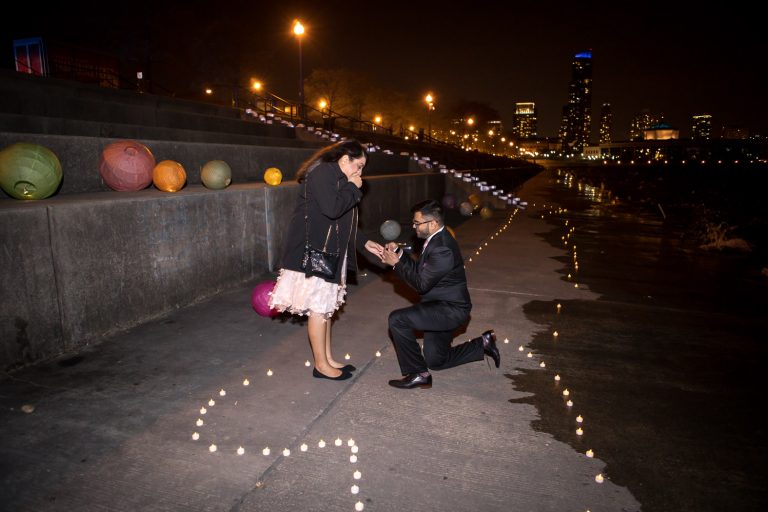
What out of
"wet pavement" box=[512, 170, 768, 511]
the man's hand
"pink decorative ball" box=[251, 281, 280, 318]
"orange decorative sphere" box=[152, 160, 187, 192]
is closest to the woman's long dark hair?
the man's hand

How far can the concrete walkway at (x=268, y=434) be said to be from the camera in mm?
2701

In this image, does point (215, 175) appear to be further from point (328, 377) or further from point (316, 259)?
point (328, 377)

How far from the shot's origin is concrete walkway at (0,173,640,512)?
270 cm

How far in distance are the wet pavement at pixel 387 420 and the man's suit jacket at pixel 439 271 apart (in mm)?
739

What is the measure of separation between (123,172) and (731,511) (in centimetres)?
636

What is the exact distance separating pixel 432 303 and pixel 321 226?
118 cm

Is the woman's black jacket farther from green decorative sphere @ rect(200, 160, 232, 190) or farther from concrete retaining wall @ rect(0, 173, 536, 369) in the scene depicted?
green decorative sphere @ rect(200, 160, 232, 190)

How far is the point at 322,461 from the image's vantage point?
3.00 metres

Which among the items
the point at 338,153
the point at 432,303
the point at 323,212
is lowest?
the point at 432,303

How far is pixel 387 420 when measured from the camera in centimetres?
352

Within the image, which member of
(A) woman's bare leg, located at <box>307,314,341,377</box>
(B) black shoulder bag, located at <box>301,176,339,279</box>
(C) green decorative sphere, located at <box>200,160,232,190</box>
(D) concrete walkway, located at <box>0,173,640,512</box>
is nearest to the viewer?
(D) concrete walkway, located at <box>0,173,640,512</box>

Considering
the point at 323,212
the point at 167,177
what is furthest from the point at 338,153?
the point at 167,177

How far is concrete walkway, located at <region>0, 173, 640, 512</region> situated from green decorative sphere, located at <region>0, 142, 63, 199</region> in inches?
64.2

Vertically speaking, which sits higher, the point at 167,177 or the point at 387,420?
the point at 167,177
